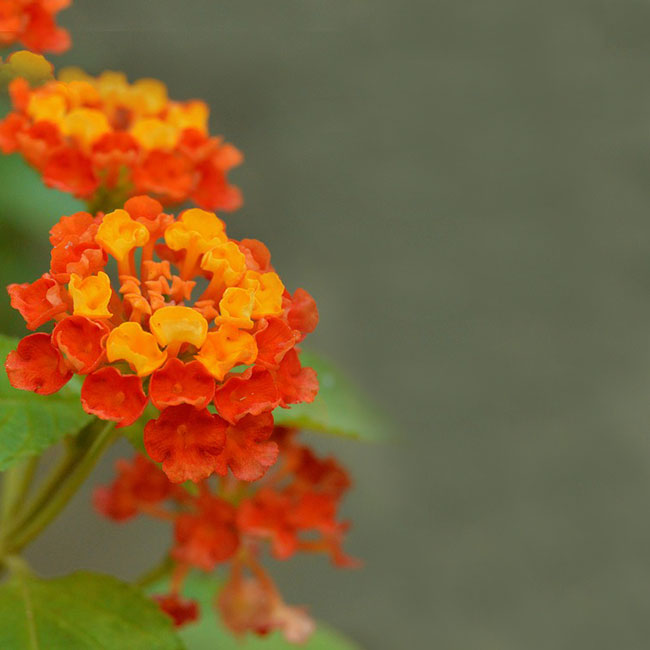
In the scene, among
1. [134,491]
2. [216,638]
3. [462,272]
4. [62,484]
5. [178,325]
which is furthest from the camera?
[462,272]

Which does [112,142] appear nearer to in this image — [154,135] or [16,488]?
[154,135]

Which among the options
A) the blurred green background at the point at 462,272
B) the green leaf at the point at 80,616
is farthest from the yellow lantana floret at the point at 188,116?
the blurred green background at the point at 462,272

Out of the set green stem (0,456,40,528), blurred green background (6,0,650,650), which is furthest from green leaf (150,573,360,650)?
blurred green background (6,0,650,650)

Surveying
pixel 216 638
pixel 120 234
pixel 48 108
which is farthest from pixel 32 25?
pixel 216 638

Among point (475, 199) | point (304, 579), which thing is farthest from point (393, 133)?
point (304, 579)

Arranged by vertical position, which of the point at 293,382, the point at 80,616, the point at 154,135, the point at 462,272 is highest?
the point at 462,272

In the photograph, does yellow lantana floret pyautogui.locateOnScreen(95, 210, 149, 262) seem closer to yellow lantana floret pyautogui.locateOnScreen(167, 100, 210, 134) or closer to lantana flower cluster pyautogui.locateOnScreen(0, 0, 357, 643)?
lantana flower cluster pyautogui.locateOnScreen(0, 0, 357, 643)
